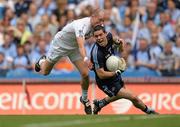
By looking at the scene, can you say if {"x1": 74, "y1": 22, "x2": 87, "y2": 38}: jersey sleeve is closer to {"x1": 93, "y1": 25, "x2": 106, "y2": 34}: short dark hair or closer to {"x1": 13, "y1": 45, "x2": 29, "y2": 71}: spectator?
{"x1": 93, "y1": 25, "x2": 106, "y2": 34}: short dark hair

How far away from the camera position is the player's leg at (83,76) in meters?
16.2

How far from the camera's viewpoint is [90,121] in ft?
41.3

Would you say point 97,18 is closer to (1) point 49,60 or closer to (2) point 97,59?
(2) point 97,59

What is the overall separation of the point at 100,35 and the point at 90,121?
116 inches

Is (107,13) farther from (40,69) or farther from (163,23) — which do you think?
(40,69)

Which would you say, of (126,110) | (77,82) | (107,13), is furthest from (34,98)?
(107,13)

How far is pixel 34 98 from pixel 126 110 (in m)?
2.34

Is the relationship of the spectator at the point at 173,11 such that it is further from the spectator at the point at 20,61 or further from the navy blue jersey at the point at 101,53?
the navy blue jersey at the point at 101,53

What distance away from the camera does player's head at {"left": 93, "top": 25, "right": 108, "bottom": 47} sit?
15.2m

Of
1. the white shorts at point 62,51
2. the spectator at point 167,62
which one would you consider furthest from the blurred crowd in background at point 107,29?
the white shorts at point 62,51

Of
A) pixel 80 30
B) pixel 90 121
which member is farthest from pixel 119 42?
pixel 90 121

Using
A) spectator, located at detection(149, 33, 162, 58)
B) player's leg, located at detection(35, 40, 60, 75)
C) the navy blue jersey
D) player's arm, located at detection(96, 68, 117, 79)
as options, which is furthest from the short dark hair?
spectator, located at detection(149, 33, 162, 58)

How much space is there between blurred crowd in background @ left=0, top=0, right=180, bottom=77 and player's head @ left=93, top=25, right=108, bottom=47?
431 centimetres

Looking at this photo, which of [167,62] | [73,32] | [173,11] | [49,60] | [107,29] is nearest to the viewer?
[73,32]
